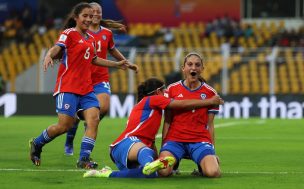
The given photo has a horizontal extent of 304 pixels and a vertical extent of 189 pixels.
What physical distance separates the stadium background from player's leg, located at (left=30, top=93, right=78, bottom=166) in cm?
1468

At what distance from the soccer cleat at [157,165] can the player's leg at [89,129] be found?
1826 mm

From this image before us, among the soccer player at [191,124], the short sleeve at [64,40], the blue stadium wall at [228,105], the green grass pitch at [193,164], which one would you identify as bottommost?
the blue stadium wall at [228,105]

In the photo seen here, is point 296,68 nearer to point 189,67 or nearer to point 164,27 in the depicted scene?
point 164,27

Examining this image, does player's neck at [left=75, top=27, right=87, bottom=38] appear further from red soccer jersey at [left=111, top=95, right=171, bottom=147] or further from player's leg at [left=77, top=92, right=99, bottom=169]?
red soccer jersey at [left=111, top=95, right=171, bottom=147]

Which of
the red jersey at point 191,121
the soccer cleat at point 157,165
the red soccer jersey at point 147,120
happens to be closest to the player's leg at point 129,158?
the red soccer jersey at point 147,120

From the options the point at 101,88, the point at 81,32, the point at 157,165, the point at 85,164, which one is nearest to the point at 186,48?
the point at 101,88

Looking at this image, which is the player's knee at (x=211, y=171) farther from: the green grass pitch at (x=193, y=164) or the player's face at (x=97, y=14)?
the player's face at (x=97, y=14)

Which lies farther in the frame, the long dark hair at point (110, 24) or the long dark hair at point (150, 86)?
the long dark hair at point (110, 24)

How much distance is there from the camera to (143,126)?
1071 cm

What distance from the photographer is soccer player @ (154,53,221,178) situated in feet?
35.1

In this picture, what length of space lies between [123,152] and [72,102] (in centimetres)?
176

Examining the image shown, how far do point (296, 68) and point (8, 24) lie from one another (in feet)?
40.1

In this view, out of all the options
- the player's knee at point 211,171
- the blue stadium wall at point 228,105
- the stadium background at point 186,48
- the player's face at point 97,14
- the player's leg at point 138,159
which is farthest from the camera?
the stadium background at point 186,48

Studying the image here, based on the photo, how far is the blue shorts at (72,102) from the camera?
1199 centimetres
